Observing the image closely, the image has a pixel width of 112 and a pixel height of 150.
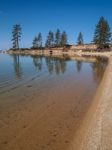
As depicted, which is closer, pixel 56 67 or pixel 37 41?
pixel 56 67

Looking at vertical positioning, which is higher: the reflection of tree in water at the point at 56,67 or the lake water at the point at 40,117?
the lake water at the point at 40,117

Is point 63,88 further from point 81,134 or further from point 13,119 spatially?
point 81,134

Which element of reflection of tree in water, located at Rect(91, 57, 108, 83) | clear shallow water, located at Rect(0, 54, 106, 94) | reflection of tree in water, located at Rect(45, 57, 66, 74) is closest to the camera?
clear shallow water, located at Rect(0, 54, 106, 94)

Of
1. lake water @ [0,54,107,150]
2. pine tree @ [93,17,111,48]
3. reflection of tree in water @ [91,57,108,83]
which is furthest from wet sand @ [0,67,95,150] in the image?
pine tree @ [93,17,111,48]

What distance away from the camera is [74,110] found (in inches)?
387

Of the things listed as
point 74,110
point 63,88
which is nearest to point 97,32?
point 63,88

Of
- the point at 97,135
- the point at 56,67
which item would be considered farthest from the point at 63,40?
the point at 97,135

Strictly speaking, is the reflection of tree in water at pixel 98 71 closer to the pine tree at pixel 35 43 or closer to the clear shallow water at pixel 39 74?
the clear shallow water at pixel 39 74

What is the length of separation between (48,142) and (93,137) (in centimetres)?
147

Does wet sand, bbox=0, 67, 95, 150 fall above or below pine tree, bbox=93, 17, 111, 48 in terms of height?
below

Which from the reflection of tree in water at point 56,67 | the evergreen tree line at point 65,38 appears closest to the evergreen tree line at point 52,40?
the evergreen tree line at point 65,38

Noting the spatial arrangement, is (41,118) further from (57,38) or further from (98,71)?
(57,38)

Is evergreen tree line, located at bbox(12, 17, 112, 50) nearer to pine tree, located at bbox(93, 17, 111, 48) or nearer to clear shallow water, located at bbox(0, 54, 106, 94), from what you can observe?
pine tree, located at bbox(93, 17, 111, 48)

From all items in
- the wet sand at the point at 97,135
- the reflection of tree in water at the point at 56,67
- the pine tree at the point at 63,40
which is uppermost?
the pine tree at the point at 63,40
